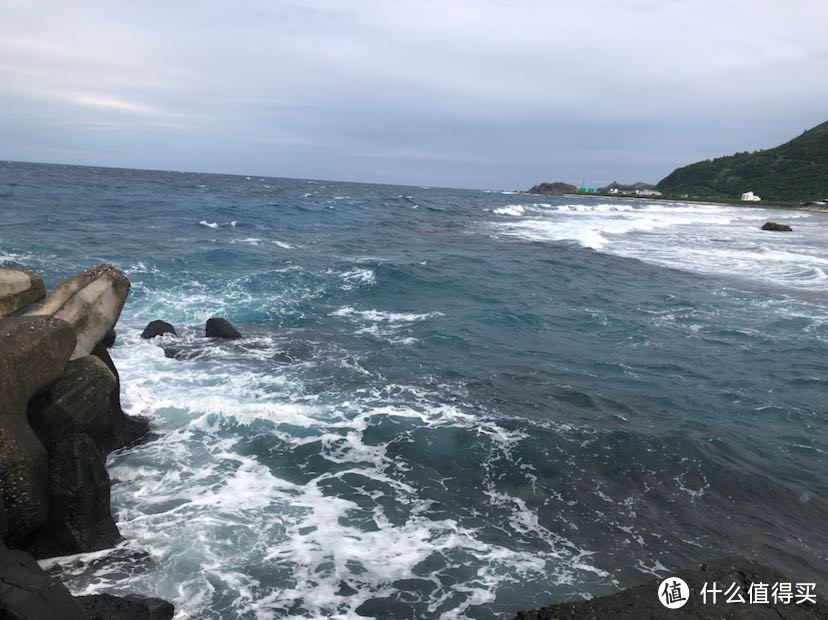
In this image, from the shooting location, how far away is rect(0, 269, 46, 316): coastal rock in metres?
7.99

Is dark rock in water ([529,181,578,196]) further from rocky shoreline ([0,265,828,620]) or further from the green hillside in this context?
rocky shoreline ([0,265,828,620])

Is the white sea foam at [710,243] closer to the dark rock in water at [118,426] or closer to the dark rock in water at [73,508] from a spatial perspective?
the dark rock in water at [118,426]

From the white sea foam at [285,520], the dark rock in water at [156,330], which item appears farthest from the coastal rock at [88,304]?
the dark rock in water at [156,330]

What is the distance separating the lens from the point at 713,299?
19844 millimetres

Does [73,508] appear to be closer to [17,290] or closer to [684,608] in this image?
[17,290]

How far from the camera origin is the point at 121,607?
465 centimetres

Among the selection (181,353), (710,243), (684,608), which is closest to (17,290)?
(181,353)

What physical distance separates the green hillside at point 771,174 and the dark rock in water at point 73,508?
105 metres

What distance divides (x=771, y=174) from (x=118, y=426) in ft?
398

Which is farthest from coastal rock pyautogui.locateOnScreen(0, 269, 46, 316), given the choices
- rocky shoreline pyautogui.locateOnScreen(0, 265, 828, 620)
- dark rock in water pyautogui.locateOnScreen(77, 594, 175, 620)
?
dark rock in water pyautogui.locateOnScreen(77, 594, 175, 620)

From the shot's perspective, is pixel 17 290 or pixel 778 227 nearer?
pixel 17 290

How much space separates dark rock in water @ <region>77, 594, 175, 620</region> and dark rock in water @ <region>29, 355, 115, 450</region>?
250cm

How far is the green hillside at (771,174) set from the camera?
95.9 meters

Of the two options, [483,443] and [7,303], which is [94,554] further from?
[483,443]
